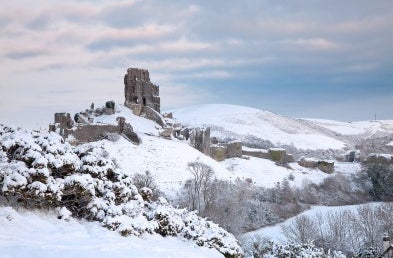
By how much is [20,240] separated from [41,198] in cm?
217

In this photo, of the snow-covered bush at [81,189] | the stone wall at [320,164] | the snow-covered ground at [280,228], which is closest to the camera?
the snow-covered bush at [81,189]

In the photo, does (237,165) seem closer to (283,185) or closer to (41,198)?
(283,185)

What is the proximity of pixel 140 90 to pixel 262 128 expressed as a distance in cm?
9639

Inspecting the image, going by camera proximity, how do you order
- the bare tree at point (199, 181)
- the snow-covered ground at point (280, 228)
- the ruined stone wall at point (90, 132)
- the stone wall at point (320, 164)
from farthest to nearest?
the stone wall at point (320, 164)
the ruined stone wall at point (90, 132)
the bare tree at point (199, 181)
the snow-covered ground at point (280, 228)

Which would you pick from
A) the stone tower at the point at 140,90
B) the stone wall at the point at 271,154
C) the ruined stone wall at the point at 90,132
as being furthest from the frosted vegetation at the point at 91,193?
the stone wall at the point at 271,154

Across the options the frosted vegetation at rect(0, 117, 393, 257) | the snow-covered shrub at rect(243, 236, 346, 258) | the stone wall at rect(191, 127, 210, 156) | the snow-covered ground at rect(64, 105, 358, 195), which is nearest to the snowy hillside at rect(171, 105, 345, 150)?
the snow-covered ground at rect(64, 105, 358, 195)

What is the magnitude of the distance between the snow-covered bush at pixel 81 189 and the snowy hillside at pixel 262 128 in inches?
4528

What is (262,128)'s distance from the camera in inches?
6526

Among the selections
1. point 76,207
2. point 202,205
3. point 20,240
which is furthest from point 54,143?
point 202,205

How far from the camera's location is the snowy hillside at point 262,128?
5723 inches

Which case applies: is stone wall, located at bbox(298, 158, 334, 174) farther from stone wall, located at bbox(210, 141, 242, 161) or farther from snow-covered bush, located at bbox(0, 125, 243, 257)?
snow-covered bush, located at bbox(0, 125, 243, 257)

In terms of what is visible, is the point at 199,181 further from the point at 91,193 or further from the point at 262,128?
the point at 262,128

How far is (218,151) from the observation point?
7025 cm

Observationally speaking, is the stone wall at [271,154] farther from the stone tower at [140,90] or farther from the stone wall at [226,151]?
the stone tower at [140,90]
